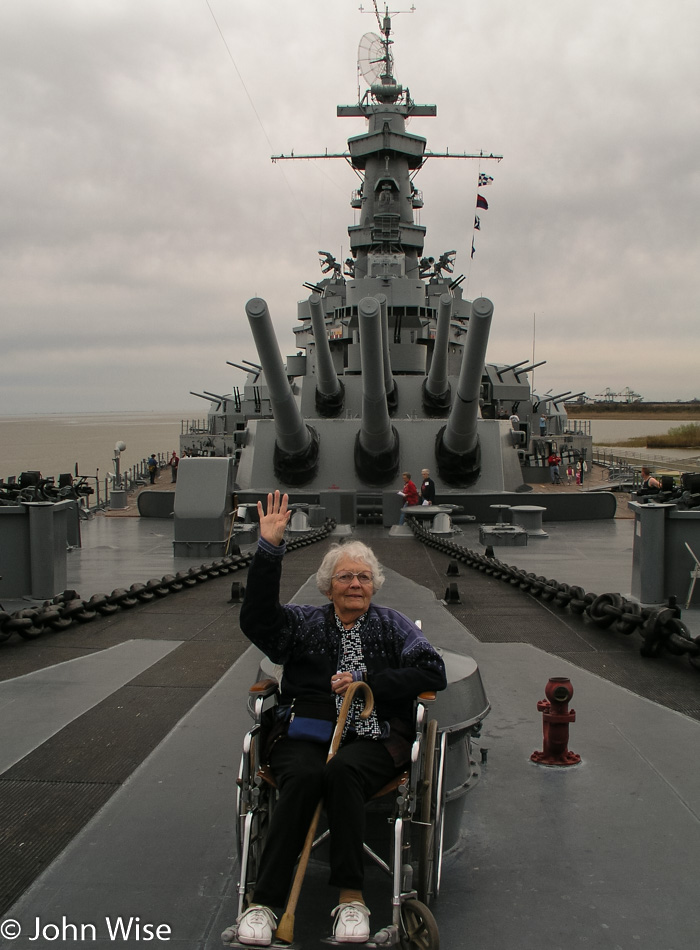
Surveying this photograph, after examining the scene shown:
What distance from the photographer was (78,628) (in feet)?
15.4

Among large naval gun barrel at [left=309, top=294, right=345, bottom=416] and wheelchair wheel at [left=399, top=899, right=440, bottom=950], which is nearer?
wheelchair wheel at [left=399, top=899, right=440, bottom=950]

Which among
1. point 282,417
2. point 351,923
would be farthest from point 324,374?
point 351,923

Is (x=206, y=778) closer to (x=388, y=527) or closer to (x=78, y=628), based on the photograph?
(x=78, y=628)

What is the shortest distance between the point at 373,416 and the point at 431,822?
32.3ft

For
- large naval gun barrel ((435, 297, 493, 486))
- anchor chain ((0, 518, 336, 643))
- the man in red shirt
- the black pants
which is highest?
large naval gun barrel ((435, 297, 493, 486))

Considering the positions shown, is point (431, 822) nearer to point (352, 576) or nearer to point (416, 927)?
point (416, 927)

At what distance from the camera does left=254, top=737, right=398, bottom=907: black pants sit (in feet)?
5.52

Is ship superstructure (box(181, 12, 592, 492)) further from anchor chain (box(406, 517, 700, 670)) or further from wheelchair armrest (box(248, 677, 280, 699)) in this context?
wheelchair armrest (box(248, 677, 280, 699))

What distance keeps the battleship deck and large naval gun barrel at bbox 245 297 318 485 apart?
5908 mm

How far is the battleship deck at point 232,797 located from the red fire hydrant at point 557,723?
7 centimetres

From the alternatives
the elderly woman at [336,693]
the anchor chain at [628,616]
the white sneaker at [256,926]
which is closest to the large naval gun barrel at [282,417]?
the anchor chain at [628,616]

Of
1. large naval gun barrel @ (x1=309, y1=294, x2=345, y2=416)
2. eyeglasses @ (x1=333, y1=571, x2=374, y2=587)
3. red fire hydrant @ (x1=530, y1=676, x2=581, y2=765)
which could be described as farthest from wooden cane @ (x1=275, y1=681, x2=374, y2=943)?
large naval gun barrel @ (x1=309, y1=294, x2=345, y2=416)

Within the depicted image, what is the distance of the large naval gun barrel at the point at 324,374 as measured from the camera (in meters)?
11.9

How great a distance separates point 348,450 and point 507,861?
1075cm
